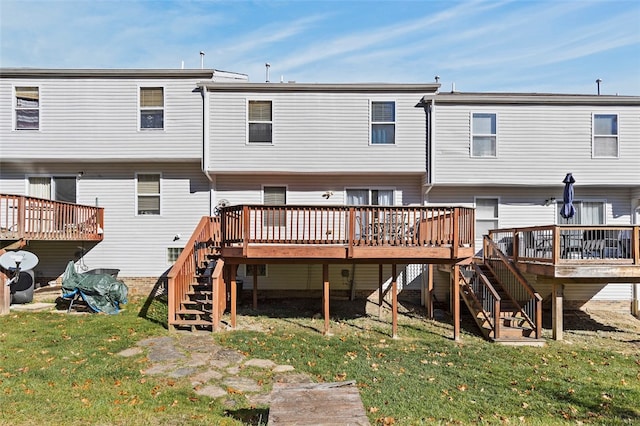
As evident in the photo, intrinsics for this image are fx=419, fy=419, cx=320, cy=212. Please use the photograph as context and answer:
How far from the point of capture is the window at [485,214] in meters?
12.9

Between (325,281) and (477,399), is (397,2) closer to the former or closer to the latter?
(325,281)

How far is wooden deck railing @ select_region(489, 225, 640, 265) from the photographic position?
919cm

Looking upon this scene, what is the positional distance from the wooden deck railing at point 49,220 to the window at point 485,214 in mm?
11479

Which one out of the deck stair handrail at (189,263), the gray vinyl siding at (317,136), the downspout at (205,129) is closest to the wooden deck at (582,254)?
the gray vinyl siding at (317,136)

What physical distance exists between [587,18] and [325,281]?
37.3ft

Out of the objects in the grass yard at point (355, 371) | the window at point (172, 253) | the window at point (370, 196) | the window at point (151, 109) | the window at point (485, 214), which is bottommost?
the grass yard at point (355, 371)

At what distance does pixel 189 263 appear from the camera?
1013 cm

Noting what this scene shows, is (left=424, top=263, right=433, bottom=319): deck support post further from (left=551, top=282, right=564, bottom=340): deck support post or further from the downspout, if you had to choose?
the downspout

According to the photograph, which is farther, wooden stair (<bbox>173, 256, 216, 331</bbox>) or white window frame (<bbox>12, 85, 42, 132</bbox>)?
white window frame (<bbox>12, 85, 42, 132</bbox>)

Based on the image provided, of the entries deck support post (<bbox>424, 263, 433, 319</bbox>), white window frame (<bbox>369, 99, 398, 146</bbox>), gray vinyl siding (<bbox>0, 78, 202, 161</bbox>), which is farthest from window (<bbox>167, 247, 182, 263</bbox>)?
deck support post (<bbox>424, 263, 433, 319</bbox>)

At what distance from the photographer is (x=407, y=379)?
6.60m

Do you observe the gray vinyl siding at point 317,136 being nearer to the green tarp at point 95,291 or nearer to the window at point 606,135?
the green tarp at point 95,291

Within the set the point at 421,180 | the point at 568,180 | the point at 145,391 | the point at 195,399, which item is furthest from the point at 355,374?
the point at 568,180

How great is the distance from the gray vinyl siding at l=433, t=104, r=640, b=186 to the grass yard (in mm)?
4454
